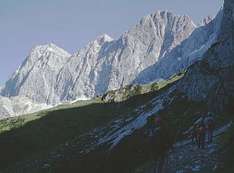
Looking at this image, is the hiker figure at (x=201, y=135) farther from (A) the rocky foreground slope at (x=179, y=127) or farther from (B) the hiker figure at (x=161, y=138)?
(B) the hiker figure at (x=161, y=138)

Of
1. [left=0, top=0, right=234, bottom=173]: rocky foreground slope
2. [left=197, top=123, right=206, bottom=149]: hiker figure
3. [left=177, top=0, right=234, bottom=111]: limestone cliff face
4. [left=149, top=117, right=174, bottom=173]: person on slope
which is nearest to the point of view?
[left=149, top=117, right=174, bottom=173]: person on slope

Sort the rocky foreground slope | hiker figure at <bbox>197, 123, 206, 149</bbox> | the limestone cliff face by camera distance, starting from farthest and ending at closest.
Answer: the limestone cliff face → the rocky foreground slope → hiker figure at <bbox>197, 123, 206, 149</bbox>

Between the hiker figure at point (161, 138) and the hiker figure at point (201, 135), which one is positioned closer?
the hiker figure at point (161, 138)

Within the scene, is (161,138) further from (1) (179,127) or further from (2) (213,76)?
(2) (213,76)

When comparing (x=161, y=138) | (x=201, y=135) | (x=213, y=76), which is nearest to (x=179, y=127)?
(x=213, y=76)

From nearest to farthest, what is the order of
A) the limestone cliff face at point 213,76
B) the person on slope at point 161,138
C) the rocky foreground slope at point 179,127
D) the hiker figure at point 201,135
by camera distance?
the person on slope at point 161,138
the hiker figure at point 201,135
the rocky foreground slope at point 179,127
the limestone cliff face at point 213,76

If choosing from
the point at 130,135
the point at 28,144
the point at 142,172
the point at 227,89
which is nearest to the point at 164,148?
the point at 142,172

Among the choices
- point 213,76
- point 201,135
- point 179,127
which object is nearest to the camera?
point 201,135

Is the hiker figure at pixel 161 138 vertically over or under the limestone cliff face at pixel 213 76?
under

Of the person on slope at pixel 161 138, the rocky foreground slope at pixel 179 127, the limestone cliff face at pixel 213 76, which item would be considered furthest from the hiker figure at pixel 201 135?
the limestone cliff face at pixel 213 76

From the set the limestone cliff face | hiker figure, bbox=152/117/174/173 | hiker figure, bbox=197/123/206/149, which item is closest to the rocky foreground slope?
the limestone cliff face

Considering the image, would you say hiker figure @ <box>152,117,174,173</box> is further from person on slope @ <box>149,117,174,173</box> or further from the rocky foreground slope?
the rocky foreground slope

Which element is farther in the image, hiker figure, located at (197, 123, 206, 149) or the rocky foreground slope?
the rocky foreground slope

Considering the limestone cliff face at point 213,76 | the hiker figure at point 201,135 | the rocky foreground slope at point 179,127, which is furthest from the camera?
the limestone cliff face at point 213,76
